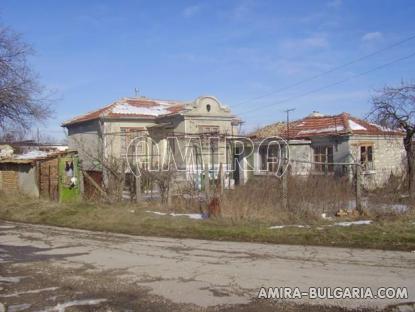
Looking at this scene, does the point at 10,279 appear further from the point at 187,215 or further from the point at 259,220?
the point at 187,215

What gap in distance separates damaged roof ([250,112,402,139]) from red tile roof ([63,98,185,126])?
24.5 feet

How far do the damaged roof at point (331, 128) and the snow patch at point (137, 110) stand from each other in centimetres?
792

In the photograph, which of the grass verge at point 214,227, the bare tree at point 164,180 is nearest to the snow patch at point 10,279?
the grass verge at point 214,227

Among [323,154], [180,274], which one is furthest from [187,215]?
[323,154]

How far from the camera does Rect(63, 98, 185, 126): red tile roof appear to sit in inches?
1201

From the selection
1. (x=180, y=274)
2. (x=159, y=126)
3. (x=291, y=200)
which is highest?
(x=159, y=126)

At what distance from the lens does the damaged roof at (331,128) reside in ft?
93.6

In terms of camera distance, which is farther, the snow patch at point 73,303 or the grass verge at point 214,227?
the grass verge at point 214,227

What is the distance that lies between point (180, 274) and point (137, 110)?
80.8 ft

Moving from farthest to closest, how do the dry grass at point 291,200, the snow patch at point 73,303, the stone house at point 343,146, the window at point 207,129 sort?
1. the window at point 207,129
2. the stone house at point 343,146
3. the dry grass at point 291,200
4. the snow patch at point 73,303

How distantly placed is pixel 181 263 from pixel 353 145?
68.8ft

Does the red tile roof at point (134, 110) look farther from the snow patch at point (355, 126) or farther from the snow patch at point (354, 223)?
the snow patch at point (354, 223)

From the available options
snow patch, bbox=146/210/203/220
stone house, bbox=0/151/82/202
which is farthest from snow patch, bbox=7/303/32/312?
stone house, bbox=0/151/82/202

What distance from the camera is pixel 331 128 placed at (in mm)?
29641
